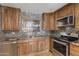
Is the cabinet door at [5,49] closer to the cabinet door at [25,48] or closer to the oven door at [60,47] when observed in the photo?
the cabinet door at [25,48]

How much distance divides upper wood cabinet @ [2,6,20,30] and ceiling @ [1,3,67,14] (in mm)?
79

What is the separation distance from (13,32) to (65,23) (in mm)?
789

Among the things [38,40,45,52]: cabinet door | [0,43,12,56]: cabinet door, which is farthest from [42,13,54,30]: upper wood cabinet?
[0,43,12,56]: cabinet door

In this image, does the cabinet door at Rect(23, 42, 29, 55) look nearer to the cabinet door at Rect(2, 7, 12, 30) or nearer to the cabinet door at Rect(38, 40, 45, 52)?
the cabinet door at Rect(38, 40, 45, 52)

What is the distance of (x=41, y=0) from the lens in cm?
190

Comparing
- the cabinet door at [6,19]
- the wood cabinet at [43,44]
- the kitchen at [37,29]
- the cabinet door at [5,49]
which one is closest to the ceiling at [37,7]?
the kitchen at [37,29]

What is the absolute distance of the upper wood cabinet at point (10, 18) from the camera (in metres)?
1.85

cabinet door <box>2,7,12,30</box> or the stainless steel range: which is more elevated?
cabinet door <box>2,7,12,30</box>

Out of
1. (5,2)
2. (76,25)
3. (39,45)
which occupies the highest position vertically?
(5,2)

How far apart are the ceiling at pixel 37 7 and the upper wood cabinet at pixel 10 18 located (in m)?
0.08

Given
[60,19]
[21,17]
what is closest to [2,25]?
[21,17]

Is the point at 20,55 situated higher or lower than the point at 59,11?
lower

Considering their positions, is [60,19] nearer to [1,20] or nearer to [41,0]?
[41,0]

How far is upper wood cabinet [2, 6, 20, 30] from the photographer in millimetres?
1850
